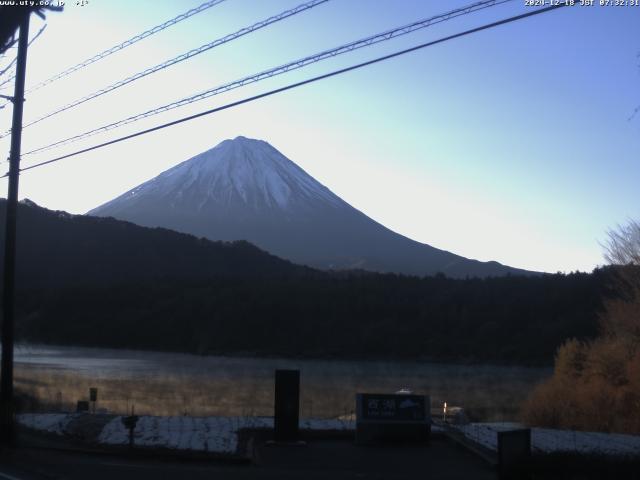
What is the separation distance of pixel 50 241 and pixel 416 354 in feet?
112

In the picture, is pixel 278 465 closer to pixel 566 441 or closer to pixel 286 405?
pixel 286 405

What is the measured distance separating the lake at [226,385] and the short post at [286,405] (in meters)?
9.45

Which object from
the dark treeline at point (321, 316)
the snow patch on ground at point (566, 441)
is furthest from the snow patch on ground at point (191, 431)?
the dark treeline at point (321, 316)

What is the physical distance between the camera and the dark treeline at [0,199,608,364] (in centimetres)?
6938

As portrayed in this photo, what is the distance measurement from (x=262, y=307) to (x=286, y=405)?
61.3 m

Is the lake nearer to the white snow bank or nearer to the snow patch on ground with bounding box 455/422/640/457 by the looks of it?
the white snow bank

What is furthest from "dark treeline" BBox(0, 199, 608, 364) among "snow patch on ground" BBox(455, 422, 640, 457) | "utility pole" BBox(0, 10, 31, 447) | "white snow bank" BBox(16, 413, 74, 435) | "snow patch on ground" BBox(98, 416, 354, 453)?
"utility pole" BBox(0, 10, 31, 447)

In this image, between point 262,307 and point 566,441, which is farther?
point 262,307

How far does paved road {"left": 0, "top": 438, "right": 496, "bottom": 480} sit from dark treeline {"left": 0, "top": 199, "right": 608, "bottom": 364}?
47963mm

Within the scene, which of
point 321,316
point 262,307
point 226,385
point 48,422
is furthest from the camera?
point 321,316

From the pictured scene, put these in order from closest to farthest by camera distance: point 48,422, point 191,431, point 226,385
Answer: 1. point 191,431
2. point 48,422
3. point 226,385

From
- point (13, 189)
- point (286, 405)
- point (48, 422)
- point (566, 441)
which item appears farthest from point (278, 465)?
point (13, 189)

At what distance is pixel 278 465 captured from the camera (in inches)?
623

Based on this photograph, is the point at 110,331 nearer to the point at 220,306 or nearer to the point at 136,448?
the point at 220,306
